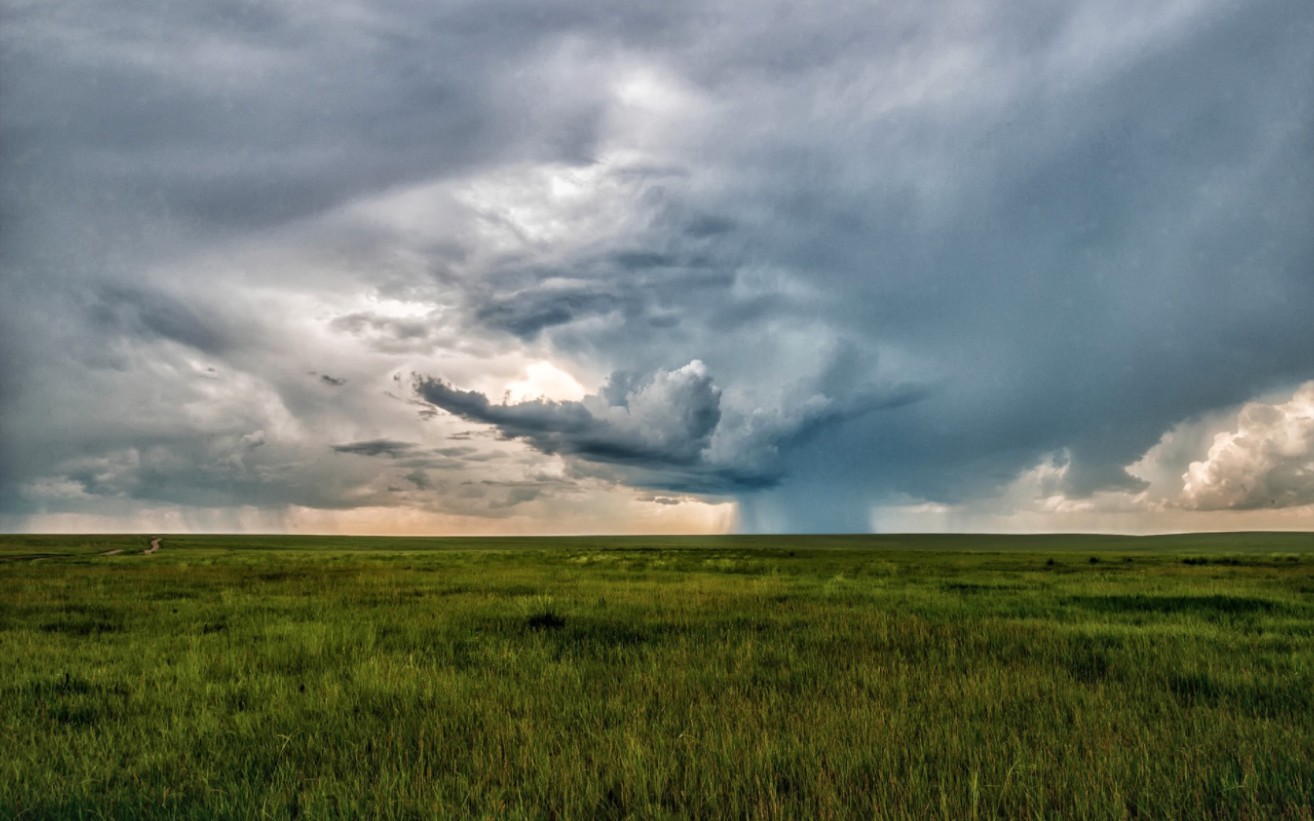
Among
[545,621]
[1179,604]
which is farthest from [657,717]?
[1179,604]

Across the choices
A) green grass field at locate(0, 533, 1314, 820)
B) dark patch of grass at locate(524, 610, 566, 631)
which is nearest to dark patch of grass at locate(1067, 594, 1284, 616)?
green grass field at locate(0, 533, 1314, 820)

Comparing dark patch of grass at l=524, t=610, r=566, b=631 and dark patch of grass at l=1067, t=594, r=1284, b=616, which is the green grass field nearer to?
dark patch of grass at l=524, t=610, r=566, b=631

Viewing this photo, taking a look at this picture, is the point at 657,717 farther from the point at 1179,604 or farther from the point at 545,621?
the point at 1179,604

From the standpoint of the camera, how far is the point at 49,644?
11.8 metres

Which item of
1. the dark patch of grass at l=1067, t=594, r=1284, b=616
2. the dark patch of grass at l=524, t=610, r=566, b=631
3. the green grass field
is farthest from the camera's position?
the dark patch of grass at l=1067, t=594, r=1284, b=616

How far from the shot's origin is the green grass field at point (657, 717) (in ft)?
15.5

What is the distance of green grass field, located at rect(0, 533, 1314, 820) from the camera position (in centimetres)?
471

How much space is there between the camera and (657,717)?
6.67m

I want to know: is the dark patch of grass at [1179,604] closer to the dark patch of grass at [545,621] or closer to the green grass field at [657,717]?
the green grass field at [657,717]

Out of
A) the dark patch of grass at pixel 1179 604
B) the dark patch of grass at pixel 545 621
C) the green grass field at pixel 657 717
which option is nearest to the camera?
the green grass field at pixel 657 717

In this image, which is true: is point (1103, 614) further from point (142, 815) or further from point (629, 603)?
point (142, 815)

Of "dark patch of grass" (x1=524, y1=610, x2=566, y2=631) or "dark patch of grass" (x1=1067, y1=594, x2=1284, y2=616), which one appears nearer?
"dark patch of grass" (x1=524, y1=610, x2=566, y2=631)

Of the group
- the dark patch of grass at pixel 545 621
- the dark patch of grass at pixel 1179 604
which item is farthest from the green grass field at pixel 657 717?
the dark patch of grass at pixel 1179 604

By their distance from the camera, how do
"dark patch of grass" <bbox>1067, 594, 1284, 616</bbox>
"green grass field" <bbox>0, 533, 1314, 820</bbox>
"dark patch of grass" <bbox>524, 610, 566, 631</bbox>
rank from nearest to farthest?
"green grass field" <bbox>0, 533, 1314, 820</bbox> < "dark patch of grass" <bbox>524, 610, 566, 631</bbox> < "dark patch of grass" <bbox>1067, 594, 1284, 616</bbox>
